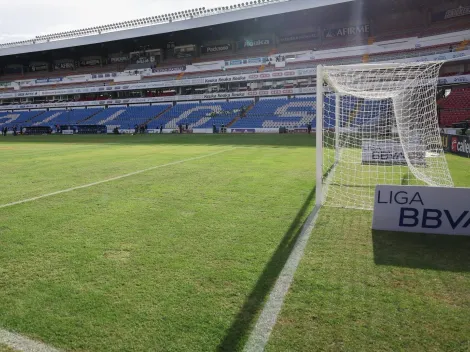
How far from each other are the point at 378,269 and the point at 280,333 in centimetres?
157

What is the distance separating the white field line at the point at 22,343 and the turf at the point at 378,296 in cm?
164

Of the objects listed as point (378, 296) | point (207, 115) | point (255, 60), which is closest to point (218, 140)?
point (207, 115)

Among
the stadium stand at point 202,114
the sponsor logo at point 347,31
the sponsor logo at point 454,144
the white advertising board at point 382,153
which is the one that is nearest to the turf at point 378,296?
the white advertising board at point 382,153

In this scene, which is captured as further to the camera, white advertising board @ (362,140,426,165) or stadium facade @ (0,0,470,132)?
Answer: stadium facade @ (0,0,470,132)

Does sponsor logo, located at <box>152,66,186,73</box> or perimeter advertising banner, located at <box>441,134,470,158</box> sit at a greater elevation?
sponsor logo, located at <box>152,66,186,73</box>

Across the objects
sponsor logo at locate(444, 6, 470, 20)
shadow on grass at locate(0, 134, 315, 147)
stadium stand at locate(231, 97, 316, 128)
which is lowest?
shadow on grass at locate(0, 134, 315, 147)

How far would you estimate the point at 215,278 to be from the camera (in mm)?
3404

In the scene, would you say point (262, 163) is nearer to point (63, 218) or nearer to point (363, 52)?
point (63, 218)

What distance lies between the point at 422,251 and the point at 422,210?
783 millimetres

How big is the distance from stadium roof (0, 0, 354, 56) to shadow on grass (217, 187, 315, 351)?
32570 mm

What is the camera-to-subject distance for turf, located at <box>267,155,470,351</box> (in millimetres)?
2457

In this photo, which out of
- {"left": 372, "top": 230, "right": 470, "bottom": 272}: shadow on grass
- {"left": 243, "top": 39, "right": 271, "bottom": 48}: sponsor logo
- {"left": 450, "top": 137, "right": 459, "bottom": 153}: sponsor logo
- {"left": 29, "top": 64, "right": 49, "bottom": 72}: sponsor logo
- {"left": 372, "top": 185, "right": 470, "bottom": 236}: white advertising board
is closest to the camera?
{"left": 372, "top": 230, "right": 470, "bottom": 272}: shadow on grass

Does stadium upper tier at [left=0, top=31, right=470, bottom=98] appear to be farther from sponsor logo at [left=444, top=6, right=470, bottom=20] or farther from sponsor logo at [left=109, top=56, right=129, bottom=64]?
sponsor logo at [left=109, top=56, right=129, bottom=64]

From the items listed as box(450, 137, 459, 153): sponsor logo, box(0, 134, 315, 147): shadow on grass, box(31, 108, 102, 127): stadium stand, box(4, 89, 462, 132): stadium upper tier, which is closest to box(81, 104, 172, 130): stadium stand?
box(4, 89, 462, 132): stadium upper tier
